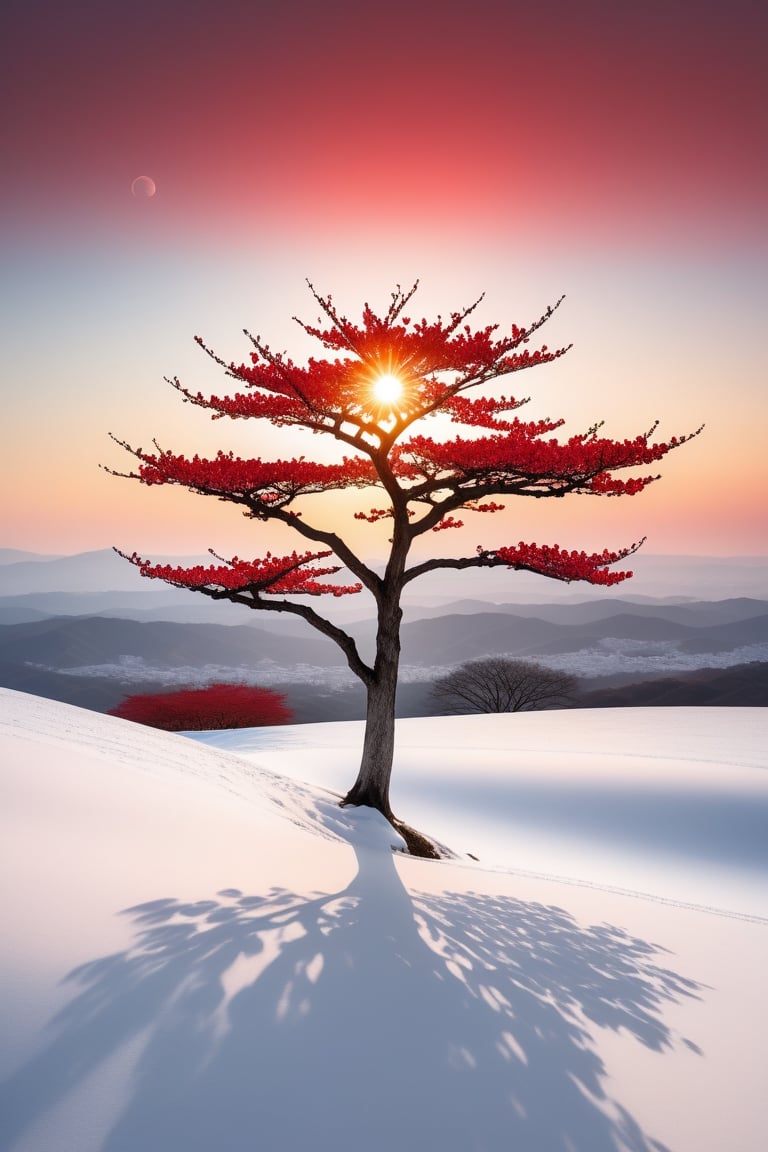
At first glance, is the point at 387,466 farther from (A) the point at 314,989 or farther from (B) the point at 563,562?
(A) the point at 314,989

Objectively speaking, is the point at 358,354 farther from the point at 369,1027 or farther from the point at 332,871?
the point at 369,1027

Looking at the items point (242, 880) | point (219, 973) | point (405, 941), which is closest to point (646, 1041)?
point (405, 941)

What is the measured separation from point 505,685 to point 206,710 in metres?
14.7

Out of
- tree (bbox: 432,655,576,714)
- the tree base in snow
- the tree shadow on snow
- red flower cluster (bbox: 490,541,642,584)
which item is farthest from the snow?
tree (bbox: 432,655,576,714)

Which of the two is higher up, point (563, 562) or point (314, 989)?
point (563, 562)

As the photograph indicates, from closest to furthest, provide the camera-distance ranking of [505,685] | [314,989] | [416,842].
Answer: [314,989], [416,842], [505,685]

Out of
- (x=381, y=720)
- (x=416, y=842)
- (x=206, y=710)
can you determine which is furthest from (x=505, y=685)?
(x=416, y=842)

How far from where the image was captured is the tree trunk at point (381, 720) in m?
9.23

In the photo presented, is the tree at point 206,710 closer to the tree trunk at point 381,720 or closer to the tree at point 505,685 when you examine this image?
the tree at point 505,685

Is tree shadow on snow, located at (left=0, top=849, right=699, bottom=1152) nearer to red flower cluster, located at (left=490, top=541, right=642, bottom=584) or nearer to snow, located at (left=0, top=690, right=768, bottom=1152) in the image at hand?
snow, located at (left=0, top=690, right=768, bottom=1152)

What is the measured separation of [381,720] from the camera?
9297 millimetres

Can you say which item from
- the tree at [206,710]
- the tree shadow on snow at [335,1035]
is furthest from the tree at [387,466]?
the tree at [206,710]

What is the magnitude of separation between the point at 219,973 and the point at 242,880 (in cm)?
120

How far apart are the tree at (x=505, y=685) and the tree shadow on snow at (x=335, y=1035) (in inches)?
1142
